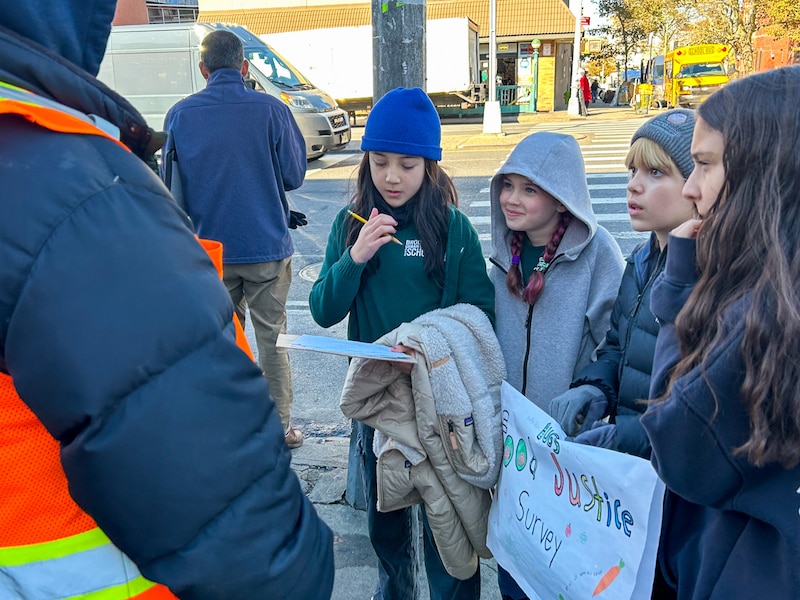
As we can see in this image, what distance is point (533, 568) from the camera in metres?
1.85

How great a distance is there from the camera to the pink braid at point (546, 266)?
7.11 ft

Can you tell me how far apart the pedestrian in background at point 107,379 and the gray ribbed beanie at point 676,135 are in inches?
58.6

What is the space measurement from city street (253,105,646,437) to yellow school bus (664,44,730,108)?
10.2 feet

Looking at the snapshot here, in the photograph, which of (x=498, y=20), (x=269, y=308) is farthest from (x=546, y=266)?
(x=498, y=20)

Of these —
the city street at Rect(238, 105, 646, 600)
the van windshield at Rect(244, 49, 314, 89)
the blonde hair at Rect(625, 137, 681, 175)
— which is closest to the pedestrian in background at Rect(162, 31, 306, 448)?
the city street at Rect(238, 105, 646, 600)

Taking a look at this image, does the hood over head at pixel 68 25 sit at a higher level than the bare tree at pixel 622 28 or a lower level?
lower

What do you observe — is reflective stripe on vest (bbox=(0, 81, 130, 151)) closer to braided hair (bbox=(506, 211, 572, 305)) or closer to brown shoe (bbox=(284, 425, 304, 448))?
braided hair (bbox=(506, 211, 572, 305))

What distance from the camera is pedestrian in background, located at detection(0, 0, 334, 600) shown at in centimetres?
83

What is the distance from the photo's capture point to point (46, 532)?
0.94m

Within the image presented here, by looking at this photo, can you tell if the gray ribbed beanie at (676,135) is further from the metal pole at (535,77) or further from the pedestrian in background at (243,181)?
the metal pole at (535,77)

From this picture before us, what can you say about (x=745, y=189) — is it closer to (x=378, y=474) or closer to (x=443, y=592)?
(x=378, y=474)

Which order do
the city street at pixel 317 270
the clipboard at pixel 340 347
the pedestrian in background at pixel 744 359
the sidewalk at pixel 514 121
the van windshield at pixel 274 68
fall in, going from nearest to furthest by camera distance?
the pedestrian in background at pixel 744 359
the clipboard at pixel 340 347
the city street at pixel 317 270
the van windshield at pixel 274 68
the sidewalk at pixel 514 121

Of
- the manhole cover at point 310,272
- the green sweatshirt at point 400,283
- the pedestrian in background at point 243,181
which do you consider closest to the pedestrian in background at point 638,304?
the green sweatshirt at point 400,283

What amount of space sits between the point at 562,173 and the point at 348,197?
1.17 meters
